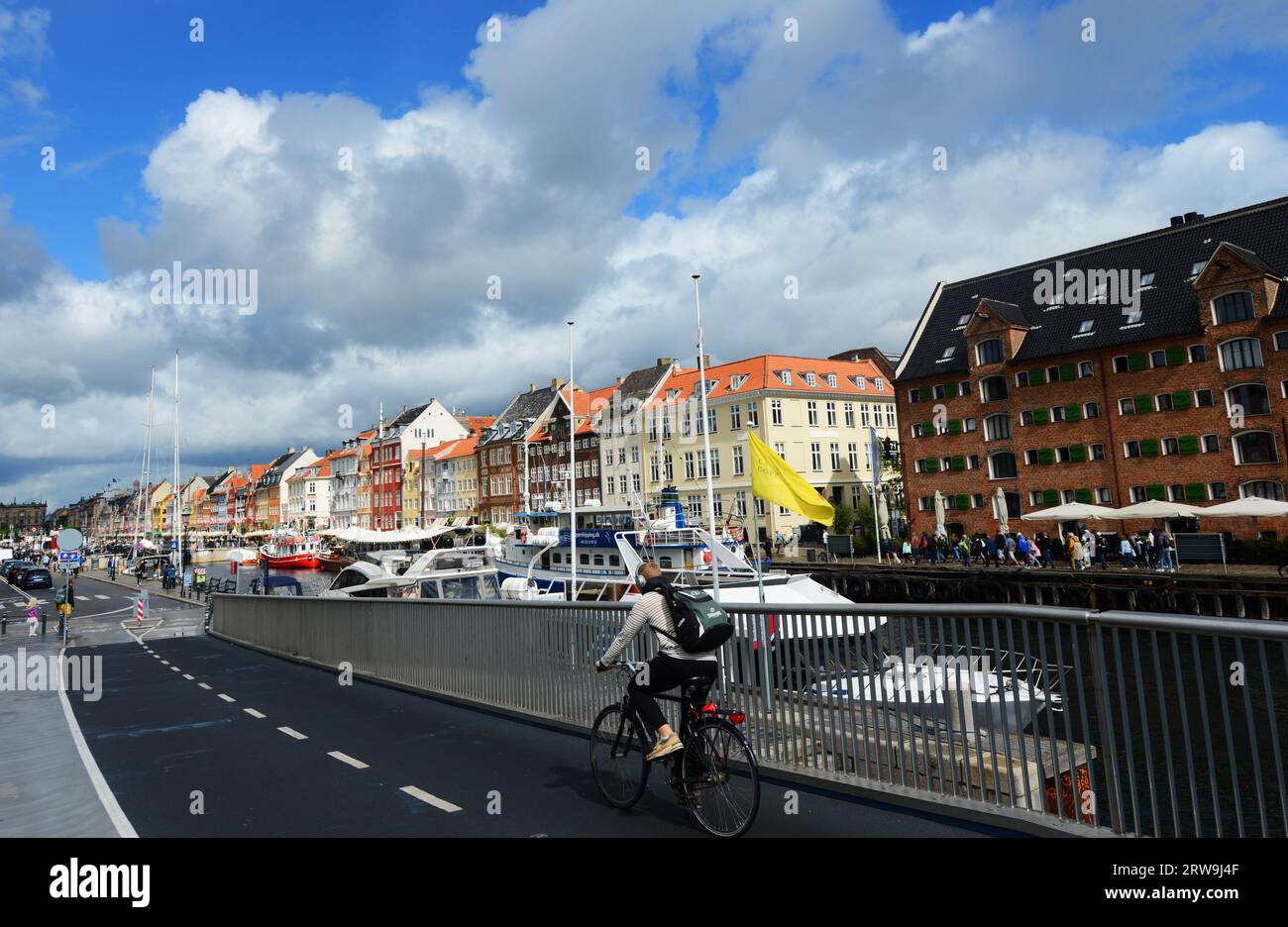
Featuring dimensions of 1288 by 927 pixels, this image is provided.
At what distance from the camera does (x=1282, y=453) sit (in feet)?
124

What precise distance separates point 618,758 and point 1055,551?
140 feet

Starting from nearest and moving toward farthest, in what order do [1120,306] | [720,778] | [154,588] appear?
[720,778], [1120,306], [154,588]

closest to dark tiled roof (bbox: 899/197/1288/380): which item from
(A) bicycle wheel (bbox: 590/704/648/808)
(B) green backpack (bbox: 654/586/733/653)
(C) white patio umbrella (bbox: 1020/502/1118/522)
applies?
(C) white patio umbrella (bbox: 1020/502/1118/522)

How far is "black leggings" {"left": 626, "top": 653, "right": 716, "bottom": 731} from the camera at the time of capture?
5.80 meters

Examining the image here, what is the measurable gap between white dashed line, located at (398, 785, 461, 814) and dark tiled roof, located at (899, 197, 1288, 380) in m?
45.1

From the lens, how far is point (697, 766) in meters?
5.65

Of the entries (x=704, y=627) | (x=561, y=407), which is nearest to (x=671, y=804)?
(x=704, y=627)

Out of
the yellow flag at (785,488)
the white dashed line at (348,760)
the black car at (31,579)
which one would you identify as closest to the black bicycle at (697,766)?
the white dashed line at (348,760)

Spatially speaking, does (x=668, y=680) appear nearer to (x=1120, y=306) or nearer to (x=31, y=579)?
(x=1120, y=306)

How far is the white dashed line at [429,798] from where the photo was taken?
6.36 m

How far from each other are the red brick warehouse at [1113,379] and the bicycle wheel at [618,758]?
136 ft

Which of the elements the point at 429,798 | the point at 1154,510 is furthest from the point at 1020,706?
the point at 1154,510
